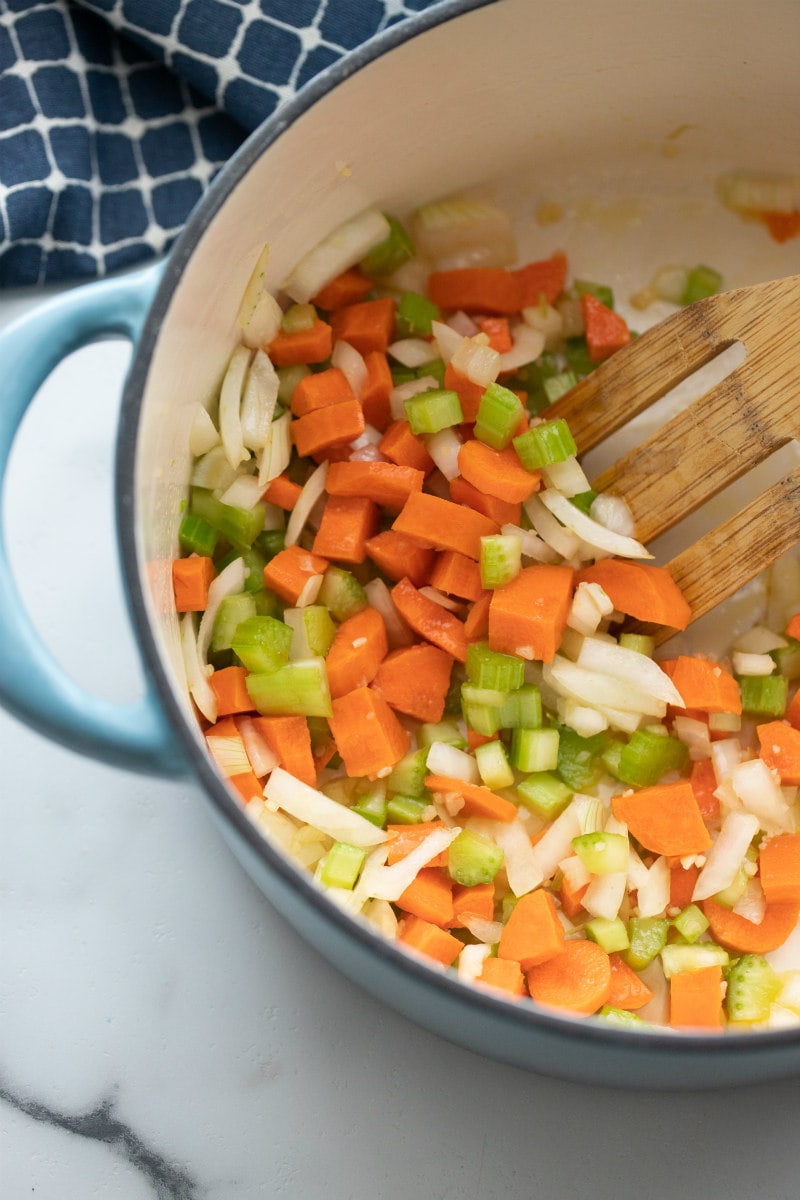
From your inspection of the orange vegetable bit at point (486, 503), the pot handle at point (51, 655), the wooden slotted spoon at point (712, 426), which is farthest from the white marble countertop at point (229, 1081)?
the wooden slotted spoon at point (712, 426)

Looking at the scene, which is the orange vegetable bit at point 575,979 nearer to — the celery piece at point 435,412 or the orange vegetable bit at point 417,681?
the orange vegetable bit at point 417,681

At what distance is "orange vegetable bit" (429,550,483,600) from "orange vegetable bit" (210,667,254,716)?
0.27 meters

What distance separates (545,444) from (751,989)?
68cm

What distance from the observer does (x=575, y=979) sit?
1.33 meters

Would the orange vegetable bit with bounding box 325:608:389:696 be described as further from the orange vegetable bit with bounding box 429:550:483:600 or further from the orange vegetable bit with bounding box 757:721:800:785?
the orange vegetable bit with bounding box 757:721:800:785

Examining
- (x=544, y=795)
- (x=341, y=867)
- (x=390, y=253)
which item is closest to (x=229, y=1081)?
(x=341, y=867)

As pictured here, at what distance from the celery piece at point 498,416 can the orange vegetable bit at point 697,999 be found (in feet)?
2.17

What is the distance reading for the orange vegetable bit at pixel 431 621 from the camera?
4.77ft

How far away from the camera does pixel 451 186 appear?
1568 mm

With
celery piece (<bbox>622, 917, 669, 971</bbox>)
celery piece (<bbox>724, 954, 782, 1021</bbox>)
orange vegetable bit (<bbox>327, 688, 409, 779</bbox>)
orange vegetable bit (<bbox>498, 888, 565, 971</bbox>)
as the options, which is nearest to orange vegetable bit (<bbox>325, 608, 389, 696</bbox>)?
orange vegetable bit (<bbox>327, 688, 409, 779</bbox>)

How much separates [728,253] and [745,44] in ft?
0.92

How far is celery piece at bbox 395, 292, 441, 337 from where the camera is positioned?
1.55 metres

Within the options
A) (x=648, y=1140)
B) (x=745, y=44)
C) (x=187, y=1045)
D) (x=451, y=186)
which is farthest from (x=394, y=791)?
(x=745, y=44)

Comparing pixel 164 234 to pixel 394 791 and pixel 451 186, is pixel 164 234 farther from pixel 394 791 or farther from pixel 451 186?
pixel 394 791
